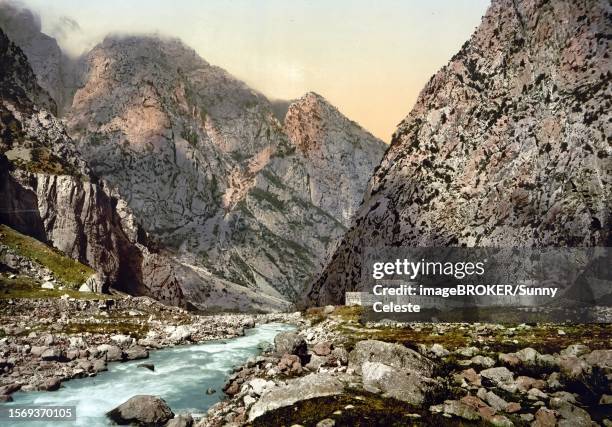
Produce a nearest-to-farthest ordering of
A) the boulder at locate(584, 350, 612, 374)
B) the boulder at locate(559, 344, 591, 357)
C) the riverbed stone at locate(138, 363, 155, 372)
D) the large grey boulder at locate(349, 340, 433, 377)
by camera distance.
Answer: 1. the large grey boulder at locate(349, 340, 433, 377)
2. the boulder at locate(584, 350, 612, 374)
3. the boulder at locate(559, 344, 591, 357)
4. the riverbed stone at locate(138, 363, 155, 372)

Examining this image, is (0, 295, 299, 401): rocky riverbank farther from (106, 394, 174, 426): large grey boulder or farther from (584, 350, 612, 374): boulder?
(584, 350, 612, 374): boulder

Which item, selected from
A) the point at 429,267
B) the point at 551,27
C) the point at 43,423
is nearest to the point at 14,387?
the point at 43,423

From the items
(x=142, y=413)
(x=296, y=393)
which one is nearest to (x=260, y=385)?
(x=296, y=393)

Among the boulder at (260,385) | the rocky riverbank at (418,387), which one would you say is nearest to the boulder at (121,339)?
the rocky riverbank at (418,387)

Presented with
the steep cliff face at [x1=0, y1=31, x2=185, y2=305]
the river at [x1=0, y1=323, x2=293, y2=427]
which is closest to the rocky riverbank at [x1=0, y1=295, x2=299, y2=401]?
the river at [x1=0, y1=323, x2=293, y2=427]

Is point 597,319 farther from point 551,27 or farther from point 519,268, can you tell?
point 551,27

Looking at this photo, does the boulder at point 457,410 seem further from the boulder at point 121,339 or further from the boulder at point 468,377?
the boulder at point 121,339
